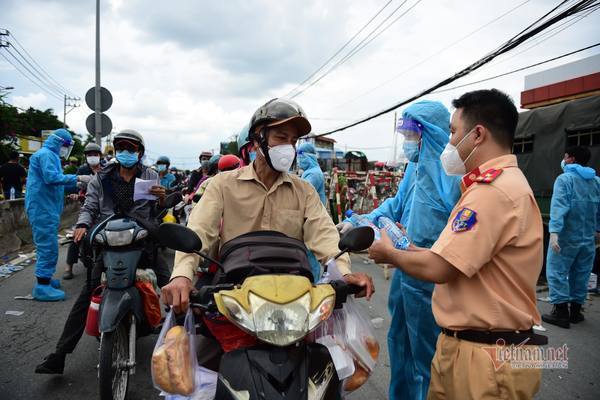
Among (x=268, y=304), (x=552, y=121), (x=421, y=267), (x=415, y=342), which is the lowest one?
(x=415, y=342)

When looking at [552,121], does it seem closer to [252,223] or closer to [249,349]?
[252,223]

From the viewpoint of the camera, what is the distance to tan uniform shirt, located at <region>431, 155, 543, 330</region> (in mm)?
1448

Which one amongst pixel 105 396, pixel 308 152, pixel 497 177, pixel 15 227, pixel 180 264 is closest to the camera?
pixel 497 177

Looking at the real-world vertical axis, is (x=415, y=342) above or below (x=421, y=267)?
below

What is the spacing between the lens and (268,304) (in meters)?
1.45

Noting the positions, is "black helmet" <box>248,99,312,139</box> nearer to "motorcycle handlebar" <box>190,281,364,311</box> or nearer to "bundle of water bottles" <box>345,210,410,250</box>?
"bundle of water bottles" <box>345,210,410,250</box>

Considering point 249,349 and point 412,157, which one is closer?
point 249,349

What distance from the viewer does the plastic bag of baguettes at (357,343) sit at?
1.72 metres

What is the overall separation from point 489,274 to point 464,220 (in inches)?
9.8

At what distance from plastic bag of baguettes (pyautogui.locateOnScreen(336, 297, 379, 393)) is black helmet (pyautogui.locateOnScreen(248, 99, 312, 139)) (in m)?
1.01

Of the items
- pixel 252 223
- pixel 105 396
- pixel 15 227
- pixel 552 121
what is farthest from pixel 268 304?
pixel 15 227

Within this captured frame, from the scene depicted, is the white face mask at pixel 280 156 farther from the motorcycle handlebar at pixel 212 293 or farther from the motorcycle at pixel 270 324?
the motorcycle handlebar at pixel 212 293

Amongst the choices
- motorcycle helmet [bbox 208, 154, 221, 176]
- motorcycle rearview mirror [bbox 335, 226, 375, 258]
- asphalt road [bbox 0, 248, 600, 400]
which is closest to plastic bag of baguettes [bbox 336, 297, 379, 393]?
motorcycle rearview mirror [bbox 335, 226, 375, 258]

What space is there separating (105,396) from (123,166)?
6.57 ft
